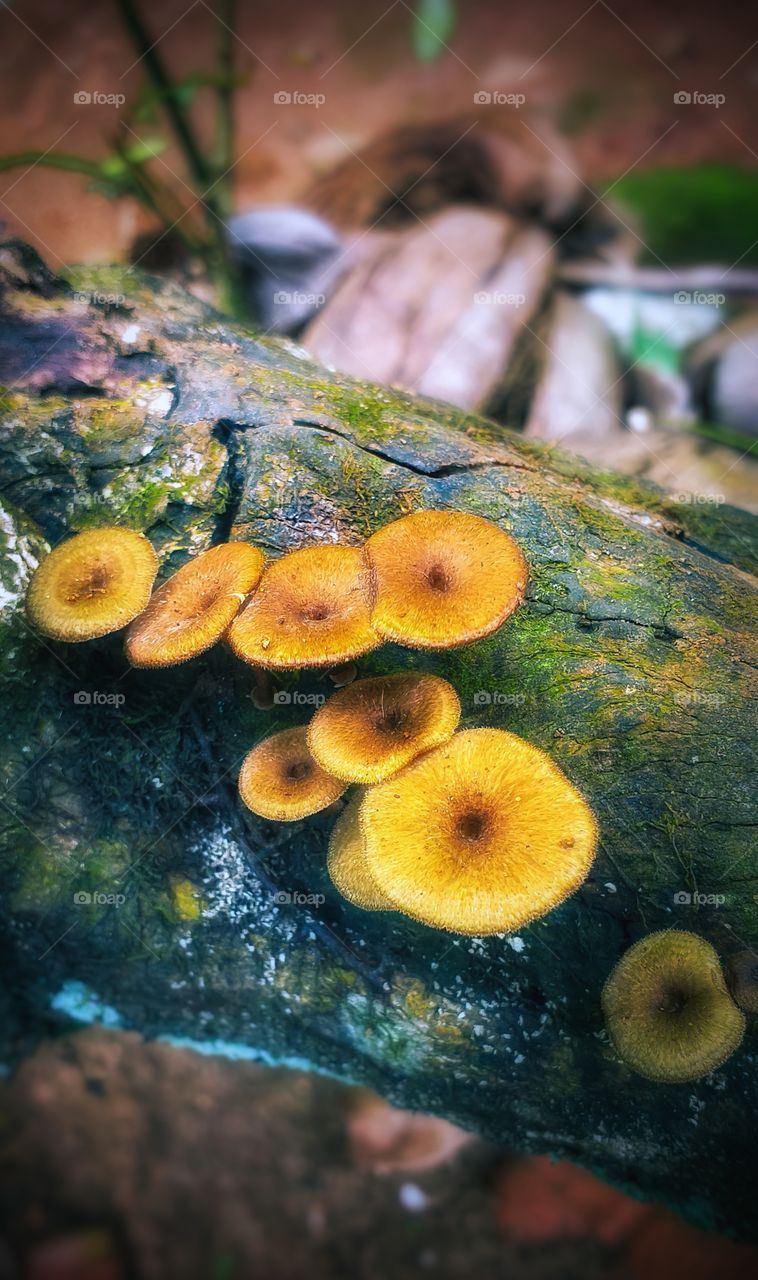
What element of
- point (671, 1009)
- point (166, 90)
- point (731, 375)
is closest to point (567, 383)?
point (731, 375)

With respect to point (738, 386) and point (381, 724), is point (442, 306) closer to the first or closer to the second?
point (738, 386)

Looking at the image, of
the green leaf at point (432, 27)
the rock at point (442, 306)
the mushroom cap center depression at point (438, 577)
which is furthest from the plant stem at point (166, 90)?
the mushroom cap center depression at point (438, 577)

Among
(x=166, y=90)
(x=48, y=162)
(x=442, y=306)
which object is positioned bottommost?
(x=442, y=306)

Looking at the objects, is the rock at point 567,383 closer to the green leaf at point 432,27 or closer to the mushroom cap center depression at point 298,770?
the green leaf at point 432,27

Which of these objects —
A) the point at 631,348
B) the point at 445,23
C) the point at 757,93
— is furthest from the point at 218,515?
the point at 757,93

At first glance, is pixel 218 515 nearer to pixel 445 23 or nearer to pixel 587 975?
pixel 587 975

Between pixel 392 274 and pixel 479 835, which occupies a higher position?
pixel 392 274

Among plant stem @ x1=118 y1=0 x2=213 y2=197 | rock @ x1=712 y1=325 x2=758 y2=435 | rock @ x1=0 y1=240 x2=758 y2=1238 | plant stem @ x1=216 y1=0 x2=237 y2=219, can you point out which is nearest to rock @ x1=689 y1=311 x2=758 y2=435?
rock @ x1=712 y1=325 x2=758 y2=435
